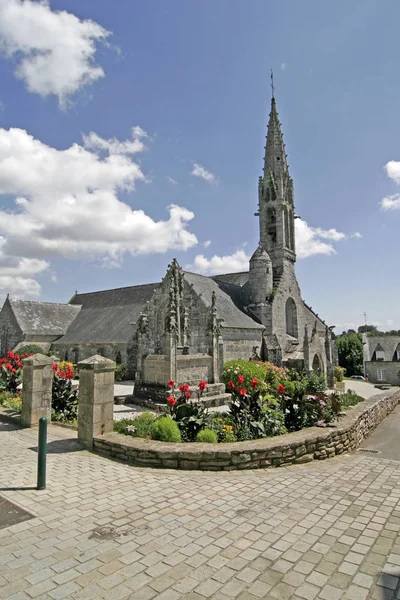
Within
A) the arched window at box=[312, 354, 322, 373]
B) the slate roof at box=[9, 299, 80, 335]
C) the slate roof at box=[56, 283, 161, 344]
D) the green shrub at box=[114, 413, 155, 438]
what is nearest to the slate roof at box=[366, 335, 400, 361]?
the arched window at box=[312, 354, 322, 373]

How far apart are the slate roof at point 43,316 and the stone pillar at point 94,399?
27.8 meters

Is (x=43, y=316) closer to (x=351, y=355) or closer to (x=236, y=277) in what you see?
(x=236, y=277)

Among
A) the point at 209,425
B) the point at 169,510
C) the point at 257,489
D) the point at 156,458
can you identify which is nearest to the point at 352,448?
the point at 209,425

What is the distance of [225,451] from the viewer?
20.2 ft

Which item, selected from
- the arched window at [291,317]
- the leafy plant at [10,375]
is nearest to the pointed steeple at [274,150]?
the arched window at [291,317]

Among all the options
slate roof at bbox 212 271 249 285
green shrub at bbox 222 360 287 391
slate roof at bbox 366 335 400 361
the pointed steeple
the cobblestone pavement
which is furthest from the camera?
slate roof at bbox 366 335 400 361

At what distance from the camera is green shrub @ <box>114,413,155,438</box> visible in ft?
25.5

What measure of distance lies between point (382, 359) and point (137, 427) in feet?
144

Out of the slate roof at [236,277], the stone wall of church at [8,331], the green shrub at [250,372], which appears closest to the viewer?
the green shrub at [250,372]

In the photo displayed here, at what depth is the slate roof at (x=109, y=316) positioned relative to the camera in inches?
1195

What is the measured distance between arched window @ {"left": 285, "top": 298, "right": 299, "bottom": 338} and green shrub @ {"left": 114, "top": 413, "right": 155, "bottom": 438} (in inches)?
877

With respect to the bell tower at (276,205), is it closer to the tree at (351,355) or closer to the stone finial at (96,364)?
the stone finial at (96,364)

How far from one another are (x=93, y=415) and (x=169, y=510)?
9.95 feet

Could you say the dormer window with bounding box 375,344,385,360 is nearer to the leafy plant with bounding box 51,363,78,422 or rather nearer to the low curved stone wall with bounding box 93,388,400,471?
the low curved stone wall with bounding box 93,388,400,471
